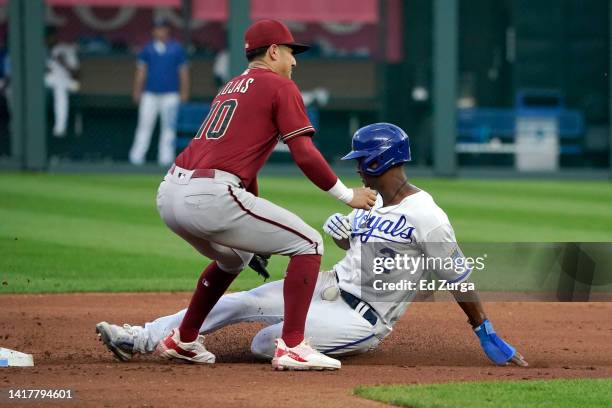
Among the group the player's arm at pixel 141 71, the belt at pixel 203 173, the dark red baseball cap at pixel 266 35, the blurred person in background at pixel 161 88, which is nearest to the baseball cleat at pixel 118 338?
the belt at pixel 203 173

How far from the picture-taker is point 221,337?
6785 millimetres

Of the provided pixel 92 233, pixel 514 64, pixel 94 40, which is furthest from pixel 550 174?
pixel 92 233

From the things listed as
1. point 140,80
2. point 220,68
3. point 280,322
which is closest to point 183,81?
point 140,80

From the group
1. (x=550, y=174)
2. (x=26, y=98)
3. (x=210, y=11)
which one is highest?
(x=210, y=11)

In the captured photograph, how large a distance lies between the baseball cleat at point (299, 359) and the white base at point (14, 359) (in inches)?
47.9

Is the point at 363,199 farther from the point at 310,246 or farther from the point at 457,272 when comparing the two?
the point at 457,272

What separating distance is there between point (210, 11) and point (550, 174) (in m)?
5.56

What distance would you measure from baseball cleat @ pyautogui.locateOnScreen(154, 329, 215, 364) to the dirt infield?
9 centimetres

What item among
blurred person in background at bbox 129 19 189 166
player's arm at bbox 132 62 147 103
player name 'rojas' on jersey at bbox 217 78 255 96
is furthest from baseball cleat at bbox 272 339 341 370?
player's arm at bbox 132 62 147 103

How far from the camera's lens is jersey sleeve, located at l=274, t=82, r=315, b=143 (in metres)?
5.50

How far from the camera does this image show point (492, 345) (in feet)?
19.0

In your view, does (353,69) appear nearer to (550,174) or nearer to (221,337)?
(550,174)

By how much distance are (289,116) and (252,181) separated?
1.37ft

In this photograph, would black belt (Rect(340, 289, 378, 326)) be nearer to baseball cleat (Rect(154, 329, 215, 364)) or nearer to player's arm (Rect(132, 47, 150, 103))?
baseball cleat (Rect(154, 329, 215, 364))
